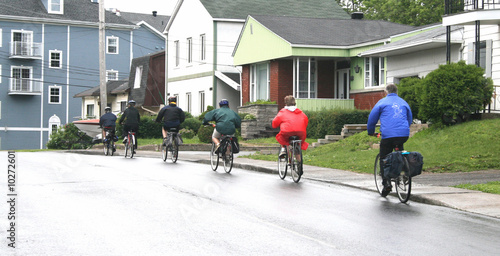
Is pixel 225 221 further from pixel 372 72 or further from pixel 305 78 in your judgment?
pixel 305 78

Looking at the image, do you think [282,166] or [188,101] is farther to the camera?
[188,101]

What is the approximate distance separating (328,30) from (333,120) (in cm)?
974

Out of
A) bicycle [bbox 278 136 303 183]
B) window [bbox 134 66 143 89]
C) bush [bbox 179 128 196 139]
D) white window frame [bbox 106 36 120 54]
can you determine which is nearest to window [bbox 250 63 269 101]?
bush [bbox 179 128 196 139]

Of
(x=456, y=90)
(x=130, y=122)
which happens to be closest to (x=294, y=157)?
(x=456, y=90)

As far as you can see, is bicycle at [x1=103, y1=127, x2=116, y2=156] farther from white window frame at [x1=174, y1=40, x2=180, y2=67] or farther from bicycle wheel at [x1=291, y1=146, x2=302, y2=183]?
white window frame at [x1=174, y1=40, x2=180, y2=67]

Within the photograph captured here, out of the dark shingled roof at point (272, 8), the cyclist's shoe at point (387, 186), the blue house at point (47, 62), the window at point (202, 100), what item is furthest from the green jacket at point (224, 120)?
the blue house at point (47, 62)

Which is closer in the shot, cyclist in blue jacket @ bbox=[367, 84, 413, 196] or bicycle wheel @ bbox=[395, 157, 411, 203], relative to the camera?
bicycle wheel @ bbox=[395, 157, 411, 203]

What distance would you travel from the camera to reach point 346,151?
867 inches

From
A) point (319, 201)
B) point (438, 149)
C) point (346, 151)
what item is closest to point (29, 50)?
point (346, 151)

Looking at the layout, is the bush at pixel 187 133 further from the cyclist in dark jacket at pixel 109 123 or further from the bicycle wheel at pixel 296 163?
the bicycle wheel at pixel 296 163

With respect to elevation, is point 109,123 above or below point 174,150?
above

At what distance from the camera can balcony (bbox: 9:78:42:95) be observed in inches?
2419

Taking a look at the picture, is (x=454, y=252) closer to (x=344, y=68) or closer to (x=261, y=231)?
(x=261, y=231)

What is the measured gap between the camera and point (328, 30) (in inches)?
1449
